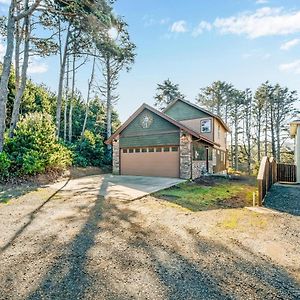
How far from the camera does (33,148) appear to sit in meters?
11.8

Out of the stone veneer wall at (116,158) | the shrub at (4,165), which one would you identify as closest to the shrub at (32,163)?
the shrub at (4,165)

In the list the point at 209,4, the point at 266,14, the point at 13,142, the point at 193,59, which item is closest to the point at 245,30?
the point at 266,14

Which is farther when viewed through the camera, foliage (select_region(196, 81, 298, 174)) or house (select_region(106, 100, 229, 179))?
foliage (select_region(196, 81, 298, 174))

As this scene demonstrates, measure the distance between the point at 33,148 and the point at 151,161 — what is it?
287 inches

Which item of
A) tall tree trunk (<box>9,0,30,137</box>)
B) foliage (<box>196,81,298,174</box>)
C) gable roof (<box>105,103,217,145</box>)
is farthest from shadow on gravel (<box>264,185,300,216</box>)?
foliage (<box>196,81,298,174</box>)

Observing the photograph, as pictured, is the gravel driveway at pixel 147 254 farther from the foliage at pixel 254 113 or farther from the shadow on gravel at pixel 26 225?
the foliage at pixel 254 113

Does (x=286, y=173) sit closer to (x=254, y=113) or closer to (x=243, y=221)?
(x=243, y=221)

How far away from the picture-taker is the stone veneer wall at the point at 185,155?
1431cm

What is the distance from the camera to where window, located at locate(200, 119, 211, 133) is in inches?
801

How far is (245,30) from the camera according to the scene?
976 cm

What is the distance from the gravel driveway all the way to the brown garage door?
848cm

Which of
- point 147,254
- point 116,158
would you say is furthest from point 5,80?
point 147,254

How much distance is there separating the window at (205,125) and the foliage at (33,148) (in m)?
12.3

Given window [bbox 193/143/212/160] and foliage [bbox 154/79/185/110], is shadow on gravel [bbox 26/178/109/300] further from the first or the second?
foliage [bbox 154/79/185/110]
